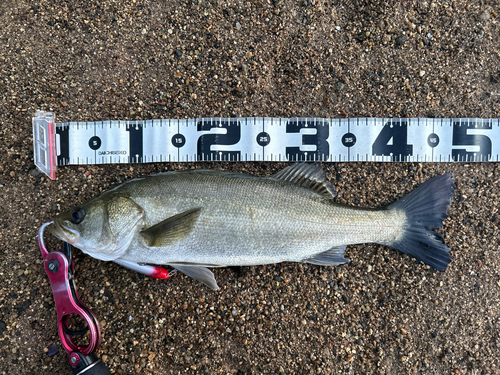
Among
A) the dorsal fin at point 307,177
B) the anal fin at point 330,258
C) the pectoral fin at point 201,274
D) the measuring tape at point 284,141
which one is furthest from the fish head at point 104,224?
the anal fin at point 330,258

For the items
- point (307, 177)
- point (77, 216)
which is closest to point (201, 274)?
point (77, 216)

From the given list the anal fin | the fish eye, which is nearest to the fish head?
the fish eye

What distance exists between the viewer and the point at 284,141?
120 inches

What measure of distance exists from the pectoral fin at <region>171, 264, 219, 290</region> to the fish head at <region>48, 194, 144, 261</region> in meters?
0.52

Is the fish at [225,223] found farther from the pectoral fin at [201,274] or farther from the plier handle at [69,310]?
the plier handle at [69,310]

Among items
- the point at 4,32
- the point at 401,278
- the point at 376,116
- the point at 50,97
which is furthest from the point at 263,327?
the point at 4,32

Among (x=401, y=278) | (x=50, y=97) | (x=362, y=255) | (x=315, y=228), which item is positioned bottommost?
(x=401, y=278)

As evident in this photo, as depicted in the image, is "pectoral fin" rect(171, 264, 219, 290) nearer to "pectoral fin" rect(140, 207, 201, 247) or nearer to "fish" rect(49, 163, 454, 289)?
Answer: "fish" rect(49, 163, 454, 289)

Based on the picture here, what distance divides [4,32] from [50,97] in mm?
807

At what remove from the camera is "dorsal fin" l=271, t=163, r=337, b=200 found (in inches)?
108

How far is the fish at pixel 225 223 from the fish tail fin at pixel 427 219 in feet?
0.04

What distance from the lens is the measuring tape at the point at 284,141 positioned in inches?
119

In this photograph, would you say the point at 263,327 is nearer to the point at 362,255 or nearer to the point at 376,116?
the point at 362,255

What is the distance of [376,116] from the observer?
308cm
